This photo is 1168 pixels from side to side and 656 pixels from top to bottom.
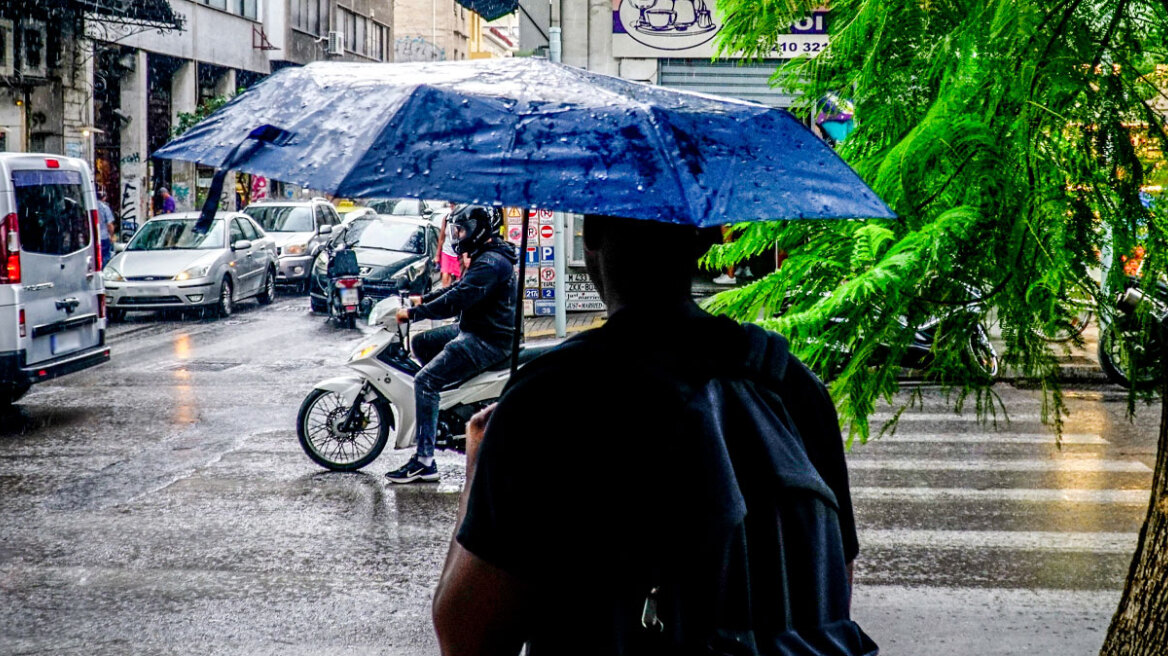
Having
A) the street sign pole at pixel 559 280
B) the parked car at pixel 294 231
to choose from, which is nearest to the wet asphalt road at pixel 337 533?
the street sign pole at pixel 559 280

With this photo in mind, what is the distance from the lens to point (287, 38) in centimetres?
4581

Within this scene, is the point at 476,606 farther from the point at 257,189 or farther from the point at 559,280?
the point at 257,189

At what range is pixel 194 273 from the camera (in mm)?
18984

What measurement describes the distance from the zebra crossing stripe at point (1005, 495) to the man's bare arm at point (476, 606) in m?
6.32

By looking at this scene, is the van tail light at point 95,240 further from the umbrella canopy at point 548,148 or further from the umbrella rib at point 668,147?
the umbrella rib at point 668,147

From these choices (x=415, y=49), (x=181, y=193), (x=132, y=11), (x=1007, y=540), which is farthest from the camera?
(x=415, y=49)

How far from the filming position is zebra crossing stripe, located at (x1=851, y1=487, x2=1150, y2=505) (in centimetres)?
792

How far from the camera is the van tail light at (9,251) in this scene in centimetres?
1000

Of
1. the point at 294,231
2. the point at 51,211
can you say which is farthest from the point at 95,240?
→ the point at 294,231

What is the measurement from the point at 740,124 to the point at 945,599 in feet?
13.7

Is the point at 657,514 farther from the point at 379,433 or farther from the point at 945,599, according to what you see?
the point at 379,433

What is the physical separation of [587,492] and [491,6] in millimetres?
14016

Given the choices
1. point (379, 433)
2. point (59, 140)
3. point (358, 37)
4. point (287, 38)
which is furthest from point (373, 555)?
point (358, 37)

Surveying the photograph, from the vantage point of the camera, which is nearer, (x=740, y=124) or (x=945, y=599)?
(x=740, y=124)
